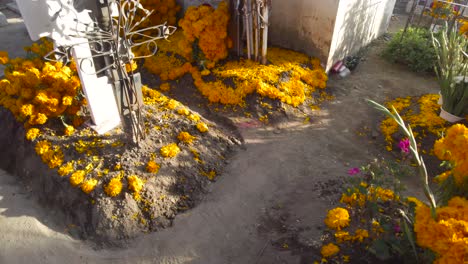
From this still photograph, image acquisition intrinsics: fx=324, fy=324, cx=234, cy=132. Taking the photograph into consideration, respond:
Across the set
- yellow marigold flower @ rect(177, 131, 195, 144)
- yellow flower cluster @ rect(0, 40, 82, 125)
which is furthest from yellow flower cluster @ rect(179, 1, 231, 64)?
yellow flower cluster @ rect(0, 40, 82, 125)

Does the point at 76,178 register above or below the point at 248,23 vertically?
below

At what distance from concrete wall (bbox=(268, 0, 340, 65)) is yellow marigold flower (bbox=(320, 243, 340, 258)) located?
4.56 m

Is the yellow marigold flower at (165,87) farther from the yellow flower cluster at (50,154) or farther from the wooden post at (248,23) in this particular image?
the yellow flower cluster at (50,154)

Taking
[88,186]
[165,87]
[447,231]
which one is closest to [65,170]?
[88,186]

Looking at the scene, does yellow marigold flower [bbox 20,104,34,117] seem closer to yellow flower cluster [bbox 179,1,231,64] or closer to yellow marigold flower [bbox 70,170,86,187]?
yellow marigold flower [bbox 70,170,86,187]

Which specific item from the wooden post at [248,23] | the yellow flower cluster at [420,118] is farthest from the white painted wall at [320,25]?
the yellow flower cluster at [420,118]

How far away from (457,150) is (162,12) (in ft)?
22.4

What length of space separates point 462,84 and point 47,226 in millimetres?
5949

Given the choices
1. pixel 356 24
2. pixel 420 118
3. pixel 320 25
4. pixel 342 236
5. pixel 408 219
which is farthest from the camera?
pixel 356 24

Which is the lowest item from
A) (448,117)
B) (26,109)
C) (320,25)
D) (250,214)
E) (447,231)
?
(250,214)

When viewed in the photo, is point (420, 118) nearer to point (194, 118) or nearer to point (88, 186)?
point (194, 118)

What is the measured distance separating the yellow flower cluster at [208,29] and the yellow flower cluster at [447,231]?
15.8 ft

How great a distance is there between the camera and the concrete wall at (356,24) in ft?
21.8

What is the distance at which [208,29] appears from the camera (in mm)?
6125
